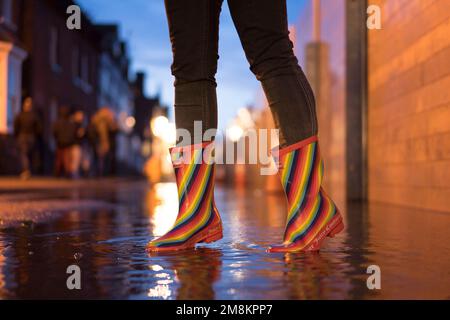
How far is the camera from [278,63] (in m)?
2.82

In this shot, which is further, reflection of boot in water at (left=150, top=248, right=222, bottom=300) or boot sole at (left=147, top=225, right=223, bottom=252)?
boot sole at (left=147, top=225, right=223, bottom=252)

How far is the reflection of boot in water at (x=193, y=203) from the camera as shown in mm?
2859

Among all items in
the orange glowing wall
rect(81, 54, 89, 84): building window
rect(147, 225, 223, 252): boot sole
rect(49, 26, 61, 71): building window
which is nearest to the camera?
rect(147, 225, 223, 252): boot sole

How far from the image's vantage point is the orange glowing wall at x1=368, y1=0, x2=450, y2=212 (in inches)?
215

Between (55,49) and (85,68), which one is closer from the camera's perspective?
(55,49)

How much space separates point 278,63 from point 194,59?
0.34 metres

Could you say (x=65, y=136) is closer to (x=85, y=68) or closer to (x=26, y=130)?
(x=26, y=130)

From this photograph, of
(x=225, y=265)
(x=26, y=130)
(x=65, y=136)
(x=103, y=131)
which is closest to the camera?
(x=225, y=265)

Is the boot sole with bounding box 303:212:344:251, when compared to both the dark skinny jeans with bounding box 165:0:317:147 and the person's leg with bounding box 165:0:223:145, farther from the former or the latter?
the person's leg with bounding box 165:0:223:145

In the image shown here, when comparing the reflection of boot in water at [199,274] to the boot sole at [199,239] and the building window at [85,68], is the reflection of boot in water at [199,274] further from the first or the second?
the building window at [85,68]

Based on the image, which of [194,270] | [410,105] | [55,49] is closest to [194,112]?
[194,270]

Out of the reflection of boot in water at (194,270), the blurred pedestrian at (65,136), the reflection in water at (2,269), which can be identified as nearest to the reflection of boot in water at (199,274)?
the reflection of boot in water at (194,270)

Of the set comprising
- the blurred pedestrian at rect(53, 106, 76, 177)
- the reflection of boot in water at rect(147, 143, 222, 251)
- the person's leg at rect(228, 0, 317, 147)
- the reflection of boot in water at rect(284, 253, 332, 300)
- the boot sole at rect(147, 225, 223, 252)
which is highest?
the blurred pedestrian at rect(53, 106, 76, 177)

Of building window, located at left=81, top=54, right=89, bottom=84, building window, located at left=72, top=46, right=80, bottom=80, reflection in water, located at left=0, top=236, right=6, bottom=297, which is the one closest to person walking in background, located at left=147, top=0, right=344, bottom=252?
reflection in water, located at left=0, top=236, right=6, bottom=297
